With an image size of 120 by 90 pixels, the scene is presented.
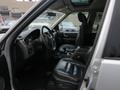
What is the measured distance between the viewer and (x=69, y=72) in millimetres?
2752

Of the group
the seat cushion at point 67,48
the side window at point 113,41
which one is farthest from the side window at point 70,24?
the side window at point 113,41

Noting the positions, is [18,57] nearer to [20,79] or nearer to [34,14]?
[20,79]

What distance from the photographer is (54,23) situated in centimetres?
467

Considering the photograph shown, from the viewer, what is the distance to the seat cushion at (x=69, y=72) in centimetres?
261

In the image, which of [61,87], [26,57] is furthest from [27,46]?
[61,87]

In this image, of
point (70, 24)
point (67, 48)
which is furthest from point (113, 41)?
point (70, 24)

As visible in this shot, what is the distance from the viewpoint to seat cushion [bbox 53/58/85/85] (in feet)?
8.57

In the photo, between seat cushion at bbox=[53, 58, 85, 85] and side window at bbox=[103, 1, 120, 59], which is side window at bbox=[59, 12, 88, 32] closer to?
seat cushion at bbox=[53, 58, 85, 85]

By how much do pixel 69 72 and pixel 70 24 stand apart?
7.73 feet

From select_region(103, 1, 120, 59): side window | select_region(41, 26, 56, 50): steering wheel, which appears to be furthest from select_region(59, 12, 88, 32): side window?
select_region(103, 1, 120, 59): side window

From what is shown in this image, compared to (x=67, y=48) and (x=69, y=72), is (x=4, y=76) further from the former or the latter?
(x=67, y=48)

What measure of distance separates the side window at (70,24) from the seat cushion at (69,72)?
5.29 feet

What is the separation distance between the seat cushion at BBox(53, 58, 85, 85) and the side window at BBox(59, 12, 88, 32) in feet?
5.29

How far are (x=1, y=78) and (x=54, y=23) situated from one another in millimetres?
2525
